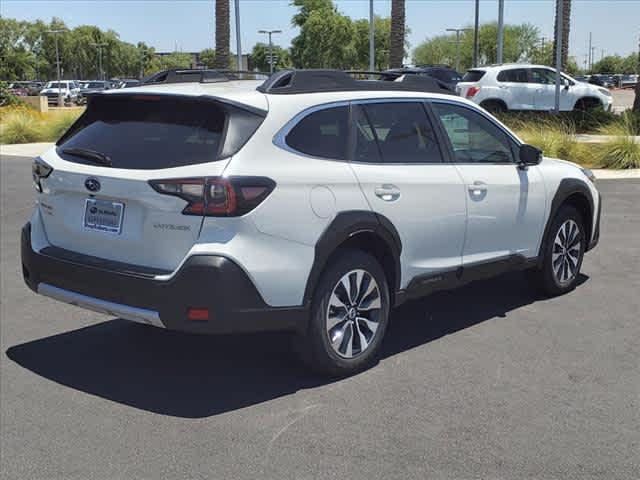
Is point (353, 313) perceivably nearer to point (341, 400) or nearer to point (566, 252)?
point (341, 400)

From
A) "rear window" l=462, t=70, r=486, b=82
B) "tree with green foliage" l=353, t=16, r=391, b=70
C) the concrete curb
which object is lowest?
the concrete curb

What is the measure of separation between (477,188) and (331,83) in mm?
1390

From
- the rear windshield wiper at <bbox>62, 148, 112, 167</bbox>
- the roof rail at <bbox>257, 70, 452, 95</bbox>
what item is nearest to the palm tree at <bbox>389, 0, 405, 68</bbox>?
the roof rail at <bbox>257, 70, 452, 95</bbox>

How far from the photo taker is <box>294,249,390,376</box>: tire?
4.72 metres

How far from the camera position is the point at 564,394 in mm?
4727

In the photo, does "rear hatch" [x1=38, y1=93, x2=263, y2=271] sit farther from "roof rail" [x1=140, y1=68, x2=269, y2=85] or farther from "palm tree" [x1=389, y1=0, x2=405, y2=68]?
"palm tree" [x1=389, y1=0, x2=405, y2=68]

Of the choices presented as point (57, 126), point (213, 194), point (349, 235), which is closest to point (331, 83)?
point (349, 235)

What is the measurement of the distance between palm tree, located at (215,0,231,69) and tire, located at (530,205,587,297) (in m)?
24.0

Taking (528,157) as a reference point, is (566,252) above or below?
below

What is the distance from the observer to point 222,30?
2920 centimetres

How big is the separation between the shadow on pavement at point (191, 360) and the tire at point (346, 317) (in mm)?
222

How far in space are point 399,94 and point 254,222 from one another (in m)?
1.76

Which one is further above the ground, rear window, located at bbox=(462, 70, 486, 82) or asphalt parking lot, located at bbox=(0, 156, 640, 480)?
rear window, located at bbox=(462, 70, 486, 82)

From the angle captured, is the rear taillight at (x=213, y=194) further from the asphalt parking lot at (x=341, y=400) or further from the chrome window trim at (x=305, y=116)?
the asphalt parking lot at (x=341, y=400)
